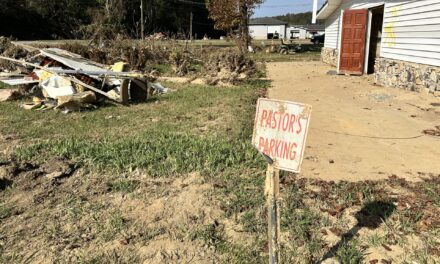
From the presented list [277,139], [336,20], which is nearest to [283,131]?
[277,139]

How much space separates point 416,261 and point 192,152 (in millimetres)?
3118

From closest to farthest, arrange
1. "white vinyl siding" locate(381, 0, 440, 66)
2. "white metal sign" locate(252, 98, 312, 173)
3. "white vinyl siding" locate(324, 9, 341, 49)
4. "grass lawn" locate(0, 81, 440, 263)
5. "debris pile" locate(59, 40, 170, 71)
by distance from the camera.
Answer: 1. "white metal sign" locate(252, 98, 312, 173)
2. "grass lawn" locate(0, 81, 440, 263)
3. "white vinyl siding" locate(381, 0, 440, 66)
4. "debris pile" locate(59, 40, 170, 71)
5. "white vinyl siding" locate(324, 9, 341, 49)

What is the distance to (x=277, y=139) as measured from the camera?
272 centimetres

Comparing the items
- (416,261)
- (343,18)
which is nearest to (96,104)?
(416,261)

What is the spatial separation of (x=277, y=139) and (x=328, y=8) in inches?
814

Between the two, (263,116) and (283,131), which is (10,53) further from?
(283,131)

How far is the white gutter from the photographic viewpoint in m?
20.1

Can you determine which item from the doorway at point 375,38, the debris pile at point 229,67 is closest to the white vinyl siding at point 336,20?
the doorway at point 375,38

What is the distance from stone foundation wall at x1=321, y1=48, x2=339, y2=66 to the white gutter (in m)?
1.99

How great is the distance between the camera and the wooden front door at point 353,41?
1546cm

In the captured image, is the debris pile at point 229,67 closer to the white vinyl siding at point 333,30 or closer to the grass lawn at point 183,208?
the grass lawn at point 183,208

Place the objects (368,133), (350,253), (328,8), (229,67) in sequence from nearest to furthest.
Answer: (350,253) < (368,133) < (229,67) < (328,8)

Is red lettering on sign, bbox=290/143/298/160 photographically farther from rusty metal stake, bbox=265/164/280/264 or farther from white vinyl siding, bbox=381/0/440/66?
white vinyl siding, bbox=381/0/440/66

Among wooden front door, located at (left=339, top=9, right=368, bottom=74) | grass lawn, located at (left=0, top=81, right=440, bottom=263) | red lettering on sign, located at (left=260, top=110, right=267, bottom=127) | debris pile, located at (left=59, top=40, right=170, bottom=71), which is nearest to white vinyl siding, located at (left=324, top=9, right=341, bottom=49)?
wooden front door, located at (left=339, top=9, right=368, bottom=74)
